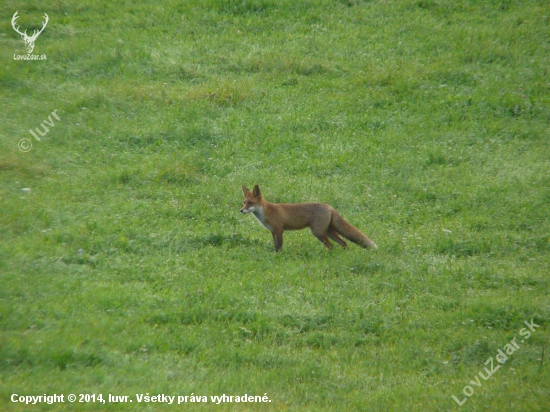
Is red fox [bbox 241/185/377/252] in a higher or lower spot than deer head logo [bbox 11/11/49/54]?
lower

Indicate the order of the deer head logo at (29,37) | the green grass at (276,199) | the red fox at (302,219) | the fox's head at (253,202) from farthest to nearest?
the deer head logo at (29,37) → the fox's head at (253,202) → the red fox at (302,219) → the green grass at (276,199)

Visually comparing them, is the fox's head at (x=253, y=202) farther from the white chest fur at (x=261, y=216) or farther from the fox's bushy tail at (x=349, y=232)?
the fox's bushy tail at (x=349, y=232)

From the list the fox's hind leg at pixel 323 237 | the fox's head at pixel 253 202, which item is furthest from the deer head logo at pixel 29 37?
the fox's hind leg at pixel 323 237

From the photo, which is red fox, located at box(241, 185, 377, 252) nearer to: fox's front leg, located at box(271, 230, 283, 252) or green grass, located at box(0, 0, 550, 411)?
fox's front leg, located at box(271, 230, 283, 252)

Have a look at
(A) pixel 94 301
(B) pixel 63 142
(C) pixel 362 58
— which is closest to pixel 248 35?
(C) pixel 362 58

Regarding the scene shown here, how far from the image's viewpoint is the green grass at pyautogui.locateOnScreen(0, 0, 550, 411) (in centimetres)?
704

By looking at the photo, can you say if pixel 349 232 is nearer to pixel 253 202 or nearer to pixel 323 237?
pixel 323 237

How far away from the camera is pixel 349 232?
1001 centimetres

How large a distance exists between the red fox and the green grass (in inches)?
11.8

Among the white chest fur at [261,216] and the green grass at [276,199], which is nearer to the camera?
the green grass at [276,199]

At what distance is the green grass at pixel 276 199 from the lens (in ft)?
23.1

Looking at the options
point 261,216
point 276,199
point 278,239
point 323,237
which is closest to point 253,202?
point 261,216

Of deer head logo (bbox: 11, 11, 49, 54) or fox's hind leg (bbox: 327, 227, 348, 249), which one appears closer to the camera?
fox's hind leg (bbox: 327, 227, 348, 249)

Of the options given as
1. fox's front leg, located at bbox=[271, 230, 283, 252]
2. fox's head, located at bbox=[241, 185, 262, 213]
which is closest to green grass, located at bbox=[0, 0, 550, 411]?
fox's front leg, located at bbox=[271, 230, 283, 252]
